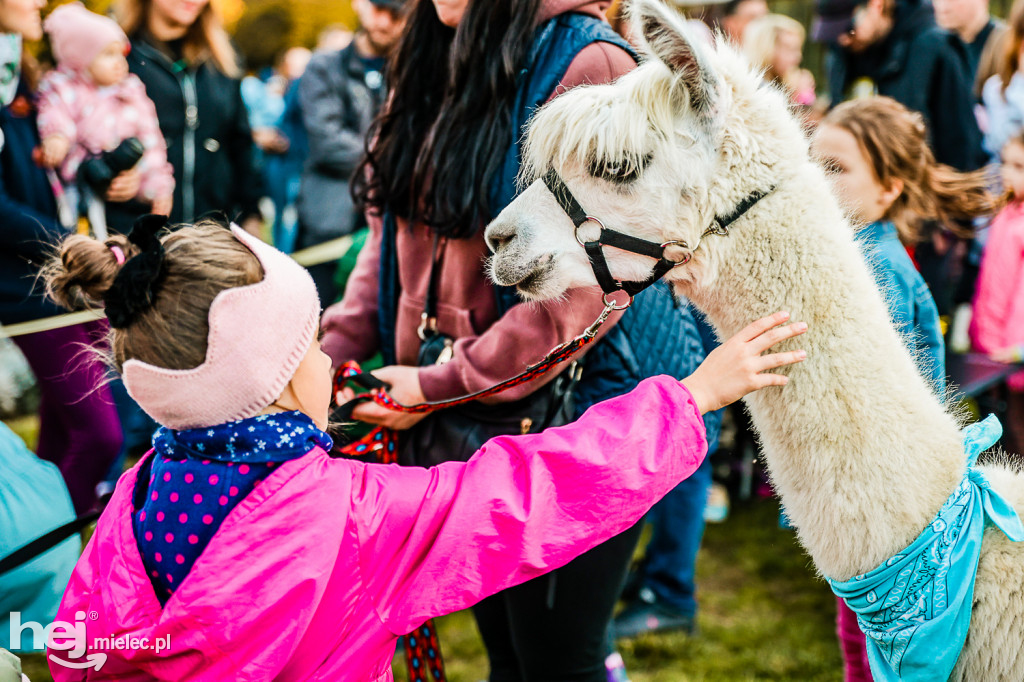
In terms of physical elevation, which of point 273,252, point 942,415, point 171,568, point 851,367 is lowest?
point 171,568

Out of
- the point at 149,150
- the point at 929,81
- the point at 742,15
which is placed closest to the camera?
the point at 149,150

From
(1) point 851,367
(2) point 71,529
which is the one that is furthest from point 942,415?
(2) point 71,529

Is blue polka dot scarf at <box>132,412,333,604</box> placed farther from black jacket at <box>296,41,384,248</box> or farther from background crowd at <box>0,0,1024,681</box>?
black jacket at <box>296,41,384,248</box>

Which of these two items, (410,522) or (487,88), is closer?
(410,522)

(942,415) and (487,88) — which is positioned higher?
(487,88)

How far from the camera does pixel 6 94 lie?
283 centimetres

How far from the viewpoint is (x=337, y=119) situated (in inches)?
198

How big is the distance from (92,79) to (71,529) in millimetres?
2378

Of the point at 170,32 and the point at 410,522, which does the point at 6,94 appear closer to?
the point at 170,32

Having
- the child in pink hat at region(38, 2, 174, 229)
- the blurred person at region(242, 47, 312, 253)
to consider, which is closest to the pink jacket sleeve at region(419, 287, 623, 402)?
the child in pink hat at region(38, 2, 174, 229)

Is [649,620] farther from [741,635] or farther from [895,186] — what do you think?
[895,186]

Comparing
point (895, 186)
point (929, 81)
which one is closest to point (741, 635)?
point (895, 186)

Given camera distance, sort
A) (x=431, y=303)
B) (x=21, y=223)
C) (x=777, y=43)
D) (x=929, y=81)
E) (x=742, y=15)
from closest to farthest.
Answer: (x=431, y=303) → (x=21, y=223) → (x=929, y=81) → (x=777, y=43) → (x=742, y=15)

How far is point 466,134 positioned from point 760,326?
74cm
